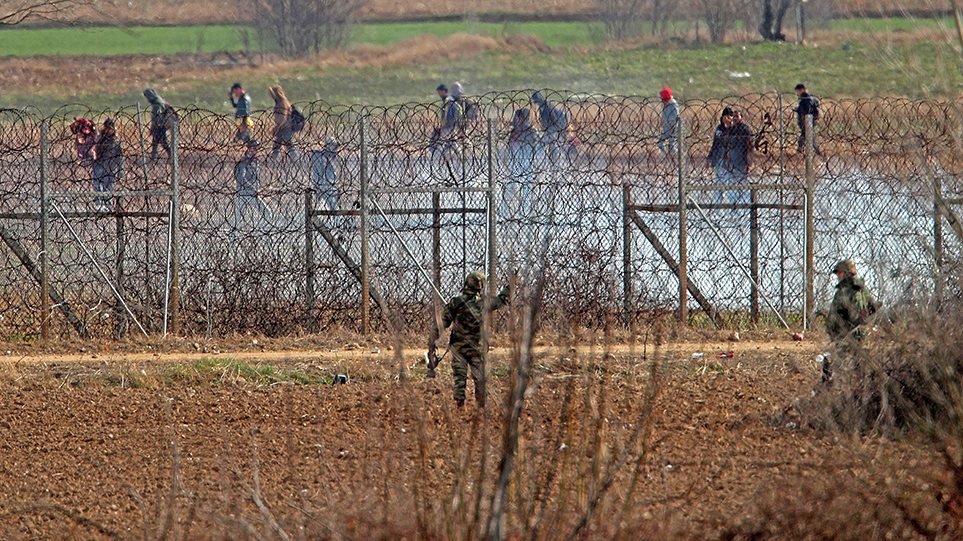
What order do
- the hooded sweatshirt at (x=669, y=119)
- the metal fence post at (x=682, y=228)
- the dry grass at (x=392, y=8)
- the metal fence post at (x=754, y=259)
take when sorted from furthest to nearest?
the dry grass at (x=392, y=8)
the hooded sweatshirt at (x=669, y=119)
the metal fence post at (x=754, y=259)
the metal fence post at (x=682, y=228)

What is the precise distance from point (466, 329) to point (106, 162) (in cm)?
524

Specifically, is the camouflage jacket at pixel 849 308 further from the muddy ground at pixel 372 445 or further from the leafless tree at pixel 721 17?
the leafless tree at pixel 721 17

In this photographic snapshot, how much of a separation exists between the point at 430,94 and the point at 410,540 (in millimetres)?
32101

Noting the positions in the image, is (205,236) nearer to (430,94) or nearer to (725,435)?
(725,435)

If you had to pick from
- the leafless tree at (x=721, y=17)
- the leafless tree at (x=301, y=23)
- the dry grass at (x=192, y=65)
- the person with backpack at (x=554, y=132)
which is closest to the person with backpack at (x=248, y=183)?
the person with backpack at (x=554, y=132)

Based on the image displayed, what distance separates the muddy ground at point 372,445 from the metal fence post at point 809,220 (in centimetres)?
62

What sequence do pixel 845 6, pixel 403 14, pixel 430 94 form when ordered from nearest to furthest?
pixel 845 6 < pixel 430 94 < pixel 403 14

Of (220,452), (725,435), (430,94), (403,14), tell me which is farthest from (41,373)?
(403,14)

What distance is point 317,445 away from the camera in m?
8.61

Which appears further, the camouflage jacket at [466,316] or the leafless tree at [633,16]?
the leafless tree at [633,16]

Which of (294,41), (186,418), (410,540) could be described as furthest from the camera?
(294,41)

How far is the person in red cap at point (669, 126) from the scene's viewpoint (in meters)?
13.2

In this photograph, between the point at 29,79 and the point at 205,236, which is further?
the point at 29,79

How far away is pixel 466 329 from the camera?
962 cm
